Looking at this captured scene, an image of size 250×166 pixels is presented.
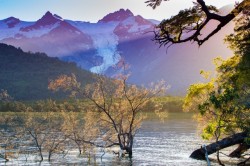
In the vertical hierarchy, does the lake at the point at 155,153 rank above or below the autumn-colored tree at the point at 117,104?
below

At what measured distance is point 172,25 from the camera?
63.4ft

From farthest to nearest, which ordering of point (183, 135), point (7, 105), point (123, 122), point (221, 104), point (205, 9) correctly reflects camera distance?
1. point (7, 105)
2. point (183, 135)
3. point (123, 122)
4. point (221, 104)
5. point (205, 9)

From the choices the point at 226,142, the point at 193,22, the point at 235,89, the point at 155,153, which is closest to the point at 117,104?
the point at 155,153

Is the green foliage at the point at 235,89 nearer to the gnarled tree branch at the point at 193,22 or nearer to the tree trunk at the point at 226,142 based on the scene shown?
the gnarled tree branch at the point at 193,22

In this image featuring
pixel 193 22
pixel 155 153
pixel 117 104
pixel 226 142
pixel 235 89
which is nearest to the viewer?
pixel 193 22

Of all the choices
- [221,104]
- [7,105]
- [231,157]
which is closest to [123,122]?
[231,157]

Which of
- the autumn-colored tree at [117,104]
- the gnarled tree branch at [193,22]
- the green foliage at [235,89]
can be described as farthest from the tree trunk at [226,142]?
the gnarled tree branch at [193,22]

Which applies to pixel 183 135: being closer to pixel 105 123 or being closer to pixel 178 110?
pixel 105 123

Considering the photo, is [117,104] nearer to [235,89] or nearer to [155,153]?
[155,153]

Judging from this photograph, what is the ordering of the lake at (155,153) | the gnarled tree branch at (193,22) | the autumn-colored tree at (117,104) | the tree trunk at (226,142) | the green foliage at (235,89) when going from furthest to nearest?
the autumn-colored tree at (117,104), the lake at (155,153), the tree trunk at (226,142), the green foliage at (235,89), the gnarled tree branch at (193,22)

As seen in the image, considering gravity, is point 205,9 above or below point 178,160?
above

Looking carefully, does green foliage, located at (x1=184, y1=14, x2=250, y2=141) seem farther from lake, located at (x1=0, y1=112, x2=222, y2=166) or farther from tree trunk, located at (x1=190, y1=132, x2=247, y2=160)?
lake, located at (x1=0, y1=112, x2=222, y2=166)

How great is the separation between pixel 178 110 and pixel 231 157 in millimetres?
91274

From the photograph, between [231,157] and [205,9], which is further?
[231,157]
